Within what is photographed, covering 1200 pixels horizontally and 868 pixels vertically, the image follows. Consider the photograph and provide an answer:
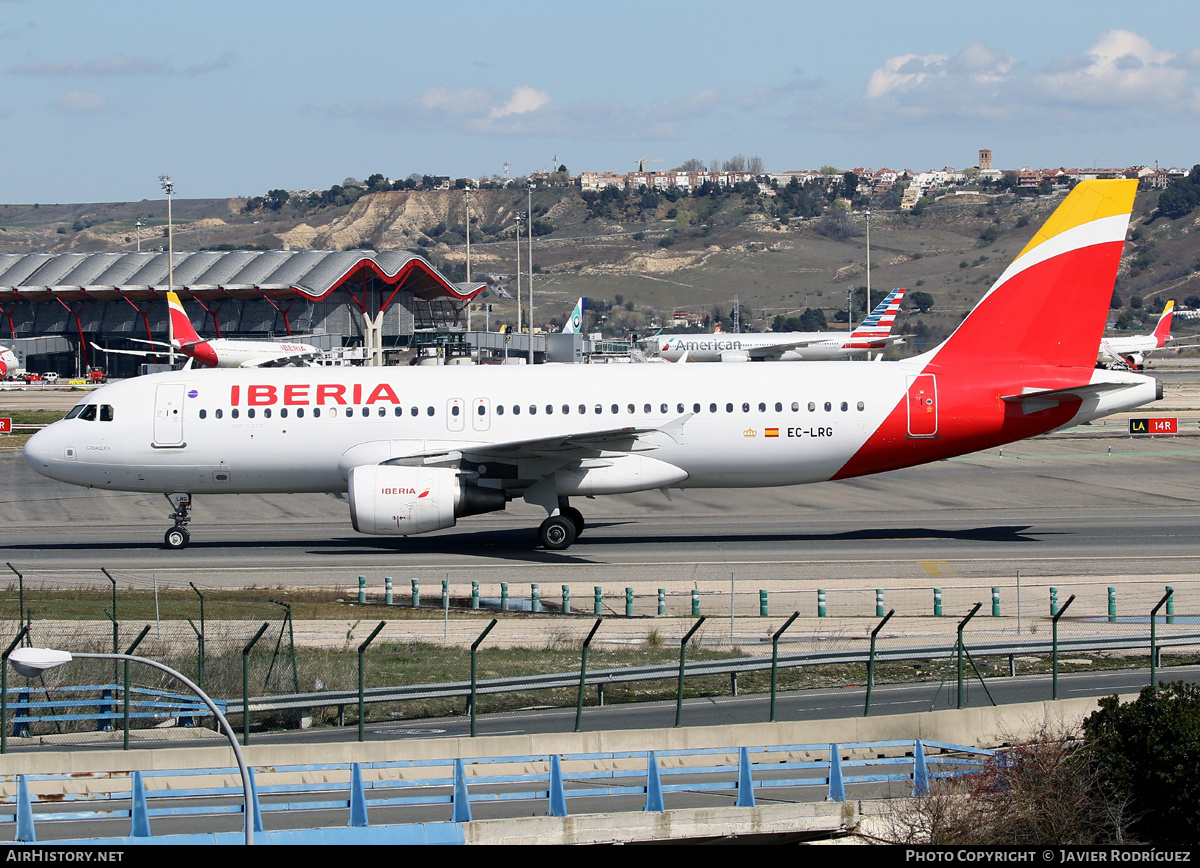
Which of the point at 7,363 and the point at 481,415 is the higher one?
the point at 7,363

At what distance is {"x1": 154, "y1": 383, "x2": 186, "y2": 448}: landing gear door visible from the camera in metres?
32.6

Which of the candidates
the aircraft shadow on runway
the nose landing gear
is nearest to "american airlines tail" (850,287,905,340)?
the aircraft shadow on runway

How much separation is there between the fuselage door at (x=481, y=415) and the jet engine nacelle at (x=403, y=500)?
86.6 inches

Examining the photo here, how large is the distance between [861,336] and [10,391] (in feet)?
235

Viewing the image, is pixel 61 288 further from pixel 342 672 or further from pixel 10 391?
pixel 342 672

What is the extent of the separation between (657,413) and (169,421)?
527 inches

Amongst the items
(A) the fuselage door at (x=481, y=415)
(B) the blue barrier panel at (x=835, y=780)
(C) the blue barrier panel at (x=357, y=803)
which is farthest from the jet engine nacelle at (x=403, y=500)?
(B) the blue barrier panel at (x=835, y=780)

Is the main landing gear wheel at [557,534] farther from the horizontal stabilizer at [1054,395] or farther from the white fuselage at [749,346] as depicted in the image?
the white fuselage at [749,346]

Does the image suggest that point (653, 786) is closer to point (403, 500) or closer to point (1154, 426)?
point (403, 500)

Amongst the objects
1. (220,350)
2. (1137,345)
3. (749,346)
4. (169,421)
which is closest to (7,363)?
(220,350)

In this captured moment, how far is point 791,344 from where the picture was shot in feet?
337

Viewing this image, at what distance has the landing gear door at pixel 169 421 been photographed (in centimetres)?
3256

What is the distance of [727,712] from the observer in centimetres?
1906
